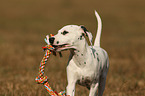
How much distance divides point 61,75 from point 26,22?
17.3m

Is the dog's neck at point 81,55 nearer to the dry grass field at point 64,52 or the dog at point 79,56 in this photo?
the dog at point 79,56

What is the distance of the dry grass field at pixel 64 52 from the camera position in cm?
695

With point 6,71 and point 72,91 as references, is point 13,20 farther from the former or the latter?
point 72,91

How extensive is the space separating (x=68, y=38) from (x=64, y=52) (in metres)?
9.11

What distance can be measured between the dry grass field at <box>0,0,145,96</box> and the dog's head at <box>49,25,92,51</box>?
2.05 m

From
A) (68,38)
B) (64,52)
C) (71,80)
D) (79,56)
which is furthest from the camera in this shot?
(64,52)

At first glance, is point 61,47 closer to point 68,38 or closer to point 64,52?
point 68,38

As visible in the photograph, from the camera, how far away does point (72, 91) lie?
4.43m

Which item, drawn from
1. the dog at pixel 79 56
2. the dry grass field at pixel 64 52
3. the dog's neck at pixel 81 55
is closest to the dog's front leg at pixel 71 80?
the dog at pixel 79 56

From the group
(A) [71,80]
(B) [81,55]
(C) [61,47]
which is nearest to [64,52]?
(A) [71,80]

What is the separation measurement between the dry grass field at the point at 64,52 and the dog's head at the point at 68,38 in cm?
205

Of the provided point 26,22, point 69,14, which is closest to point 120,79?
point 26,22

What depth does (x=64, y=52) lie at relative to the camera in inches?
521

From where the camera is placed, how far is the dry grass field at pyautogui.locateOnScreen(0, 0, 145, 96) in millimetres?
6945
